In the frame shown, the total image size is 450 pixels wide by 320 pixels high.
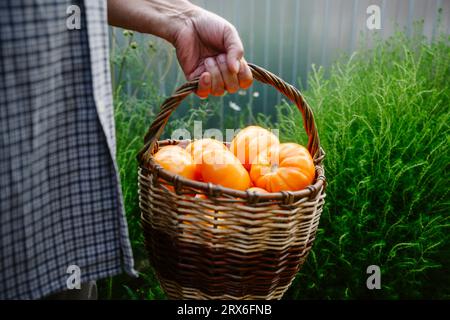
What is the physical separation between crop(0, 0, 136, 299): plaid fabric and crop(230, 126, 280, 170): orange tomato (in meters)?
0.39

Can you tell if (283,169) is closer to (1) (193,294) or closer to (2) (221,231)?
(2) (221,231)

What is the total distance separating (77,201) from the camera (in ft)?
2.96

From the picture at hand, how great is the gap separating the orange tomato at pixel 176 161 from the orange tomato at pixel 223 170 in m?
0.03

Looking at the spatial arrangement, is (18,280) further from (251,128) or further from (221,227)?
(251,128)

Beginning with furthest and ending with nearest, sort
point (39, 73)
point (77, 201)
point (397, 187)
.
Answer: point (397, 187)
point (77, 201)
point (39, 73)

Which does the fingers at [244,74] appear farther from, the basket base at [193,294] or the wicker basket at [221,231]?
the basket base at [193,294]

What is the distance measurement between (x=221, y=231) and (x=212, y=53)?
0.49 m

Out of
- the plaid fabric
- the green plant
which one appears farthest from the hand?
the green plant

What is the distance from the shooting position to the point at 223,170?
109cm

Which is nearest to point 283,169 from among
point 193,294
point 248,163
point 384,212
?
point 248,163

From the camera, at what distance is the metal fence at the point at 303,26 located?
307 cm

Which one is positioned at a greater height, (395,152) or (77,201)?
(77,201)
